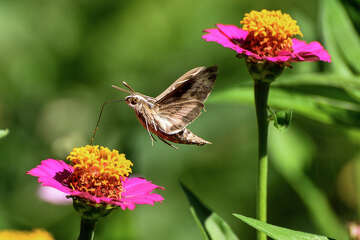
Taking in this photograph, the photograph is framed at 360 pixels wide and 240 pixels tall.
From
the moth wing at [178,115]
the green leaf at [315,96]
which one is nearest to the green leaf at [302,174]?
the green leaf at [315,96]

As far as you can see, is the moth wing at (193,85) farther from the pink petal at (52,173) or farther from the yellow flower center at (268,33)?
the pink petal at (52,173)

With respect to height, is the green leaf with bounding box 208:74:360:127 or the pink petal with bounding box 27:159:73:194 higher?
the green leaf with bounding box 208:74:360:127

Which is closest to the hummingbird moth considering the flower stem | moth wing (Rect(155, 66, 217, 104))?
moth wing (Rect(155, 66, 217, 104))

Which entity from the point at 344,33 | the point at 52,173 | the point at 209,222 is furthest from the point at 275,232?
the point at 344,33

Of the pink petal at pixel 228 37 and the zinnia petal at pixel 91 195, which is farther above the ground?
the pink petal at pixel 228 37

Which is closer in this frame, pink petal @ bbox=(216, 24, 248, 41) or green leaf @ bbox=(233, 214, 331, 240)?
green leaf @ bbox=(233, 214, 331, 240)

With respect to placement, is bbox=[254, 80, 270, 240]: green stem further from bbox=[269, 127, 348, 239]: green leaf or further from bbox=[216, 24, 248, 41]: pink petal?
bbox=[269, 127, 348, 239]: green leaf

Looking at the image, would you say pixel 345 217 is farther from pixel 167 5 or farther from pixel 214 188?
pixel 167 5
